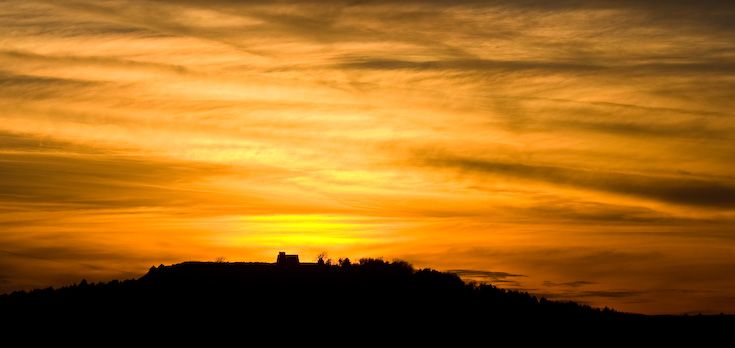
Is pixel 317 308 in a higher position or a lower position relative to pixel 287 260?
lower

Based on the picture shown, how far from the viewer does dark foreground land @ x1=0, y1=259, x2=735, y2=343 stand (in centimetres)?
4875

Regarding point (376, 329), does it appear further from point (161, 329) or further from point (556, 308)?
point (556, 308)

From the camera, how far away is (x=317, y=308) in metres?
51.4

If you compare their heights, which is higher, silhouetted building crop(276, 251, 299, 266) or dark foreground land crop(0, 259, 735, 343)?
silhouetted building crop(276, 251, 299, 266)

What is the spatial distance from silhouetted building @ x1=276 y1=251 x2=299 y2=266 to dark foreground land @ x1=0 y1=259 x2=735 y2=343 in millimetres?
1194

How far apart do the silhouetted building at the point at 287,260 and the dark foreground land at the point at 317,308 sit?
119cm

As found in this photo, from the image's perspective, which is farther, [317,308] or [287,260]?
[287,260]

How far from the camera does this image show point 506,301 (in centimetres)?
5869

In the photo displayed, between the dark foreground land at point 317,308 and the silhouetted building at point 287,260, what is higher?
the silhouetted building at point 287,260

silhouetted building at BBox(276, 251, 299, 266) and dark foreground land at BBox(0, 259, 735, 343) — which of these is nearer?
dark foreground land at BBox(0, 259, 735, 343)

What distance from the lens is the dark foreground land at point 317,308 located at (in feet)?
160

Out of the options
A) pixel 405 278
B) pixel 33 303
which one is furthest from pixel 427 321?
pixel 33 303

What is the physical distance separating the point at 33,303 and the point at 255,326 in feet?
52.6

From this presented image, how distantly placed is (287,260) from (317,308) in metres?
9.05
